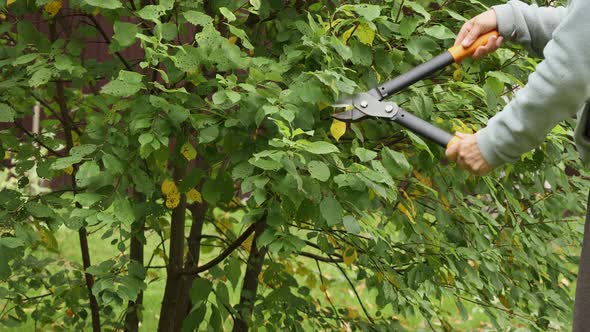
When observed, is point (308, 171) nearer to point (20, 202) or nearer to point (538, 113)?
point (538, 113)

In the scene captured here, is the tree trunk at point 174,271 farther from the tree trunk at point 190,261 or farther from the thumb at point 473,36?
the thumb at point 473,36

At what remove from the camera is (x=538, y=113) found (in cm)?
235

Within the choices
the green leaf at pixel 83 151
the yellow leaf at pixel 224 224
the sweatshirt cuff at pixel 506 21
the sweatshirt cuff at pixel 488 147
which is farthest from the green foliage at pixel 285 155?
the yellow leaf at pixel 224 224

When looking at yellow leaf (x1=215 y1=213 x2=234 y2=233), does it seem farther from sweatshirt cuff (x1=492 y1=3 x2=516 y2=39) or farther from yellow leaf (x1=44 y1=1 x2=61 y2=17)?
sweatshirt cuff (x1=492 y1=3 x2=516 y2=39)

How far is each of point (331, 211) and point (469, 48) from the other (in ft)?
2.09

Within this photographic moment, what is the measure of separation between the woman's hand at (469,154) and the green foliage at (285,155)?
226 mm

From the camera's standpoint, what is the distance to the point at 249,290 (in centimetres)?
421

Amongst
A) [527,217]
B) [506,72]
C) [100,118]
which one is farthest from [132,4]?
[527,217]

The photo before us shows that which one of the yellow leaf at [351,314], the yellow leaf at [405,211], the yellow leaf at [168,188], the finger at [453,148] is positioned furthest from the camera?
the yellow leaf at [351,314]

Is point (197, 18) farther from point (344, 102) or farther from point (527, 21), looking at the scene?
point (527, 21)

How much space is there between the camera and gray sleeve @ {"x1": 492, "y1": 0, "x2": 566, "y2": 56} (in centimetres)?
284

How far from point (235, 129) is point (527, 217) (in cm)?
133

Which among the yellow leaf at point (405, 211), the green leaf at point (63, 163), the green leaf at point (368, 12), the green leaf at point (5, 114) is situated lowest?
the yellow leaf at point (405, 211)

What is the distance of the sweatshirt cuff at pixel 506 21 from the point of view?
285 cm
